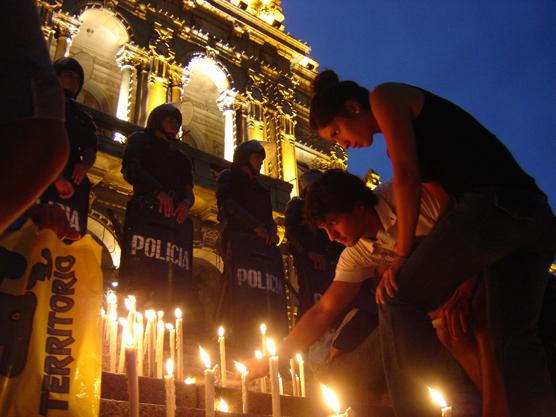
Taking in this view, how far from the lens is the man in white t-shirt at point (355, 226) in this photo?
314cm

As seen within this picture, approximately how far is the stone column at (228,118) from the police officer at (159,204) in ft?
28.5

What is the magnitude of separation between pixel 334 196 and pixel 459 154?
2.46 feet

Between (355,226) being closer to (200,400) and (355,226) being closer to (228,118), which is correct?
(200,400)

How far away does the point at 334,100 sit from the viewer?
3088 millimetres

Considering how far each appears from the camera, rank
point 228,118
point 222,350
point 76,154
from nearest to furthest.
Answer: point 222,350, point 76,154, point 228,118

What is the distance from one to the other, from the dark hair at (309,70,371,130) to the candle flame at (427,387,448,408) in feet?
4.84

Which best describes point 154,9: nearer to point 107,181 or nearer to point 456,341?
point 107,181

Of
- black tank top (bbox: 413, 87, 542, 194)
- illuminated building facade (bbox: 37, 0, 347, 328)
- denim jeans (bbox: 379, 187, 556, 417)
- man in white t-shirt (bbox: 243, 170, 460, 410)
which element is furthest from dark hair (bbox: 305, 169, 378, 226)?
illuminated building facade (bbox: 37, 0, 347, 328)

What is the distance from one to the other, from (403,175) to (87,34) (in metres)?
14.8

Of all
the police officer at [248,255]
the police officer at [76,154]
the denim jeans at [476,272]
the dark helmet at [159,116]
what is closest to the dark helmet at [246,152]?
the police officer at [248,255]

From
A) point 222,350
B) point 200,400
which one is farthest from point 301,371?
point 200,400

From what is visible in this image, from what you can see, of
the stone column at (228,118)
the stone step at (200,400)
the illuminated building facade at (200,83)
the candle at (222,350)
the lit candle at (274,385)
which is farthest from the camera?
the stone column at (228,118)

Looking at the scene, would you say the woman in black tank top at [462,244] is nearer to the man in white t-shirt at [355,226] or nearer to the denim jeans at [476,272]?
the denim jeans at [476,272]

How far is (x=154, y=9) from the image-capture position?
15859mm
